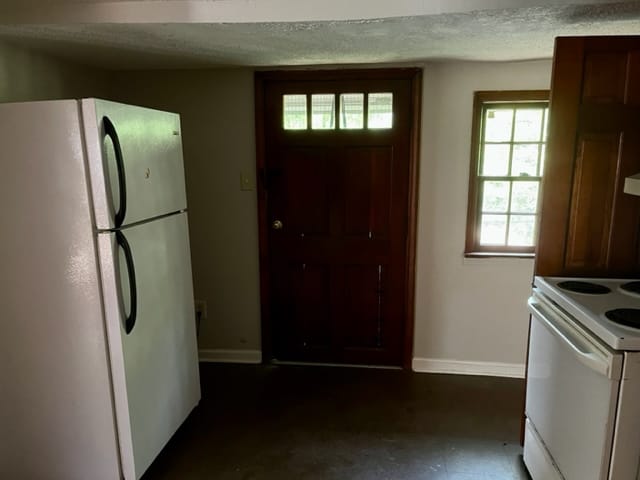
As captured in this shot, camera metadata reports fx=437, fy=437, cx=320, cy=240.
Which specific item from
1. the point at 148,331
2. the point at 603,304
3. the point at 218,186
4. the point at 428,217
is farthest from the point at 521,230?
the point at 148,331

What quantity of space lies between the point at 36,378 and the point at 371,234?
2021 millimetres

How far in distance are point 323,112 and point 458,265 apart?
1.36m

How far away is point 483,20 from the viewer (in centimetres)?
177

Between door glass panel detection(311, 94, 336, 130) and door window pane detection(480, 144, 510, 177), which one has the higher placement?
door glass panel detection(311, 94, 336, 130)

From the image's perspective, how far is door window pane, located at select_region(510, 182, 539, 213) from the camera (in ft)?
9.25

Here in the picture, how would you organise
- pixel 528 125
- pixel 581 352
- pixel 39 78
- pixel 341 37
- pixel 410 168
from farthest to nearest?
pixel 410 168 < pixel 528 125 < pixel 39 78 < pixel 341 37 < pixel 581 352

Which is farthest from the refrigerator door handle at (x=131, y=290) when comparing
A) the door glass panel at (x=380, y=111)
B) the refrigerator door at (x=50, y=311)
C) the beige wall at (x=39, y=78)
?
the door glass panel at (x=380, y=111)

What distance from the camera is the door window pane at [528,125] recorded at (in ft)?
9.00

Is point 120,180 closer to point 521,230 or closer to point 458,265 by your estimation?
point 458,265

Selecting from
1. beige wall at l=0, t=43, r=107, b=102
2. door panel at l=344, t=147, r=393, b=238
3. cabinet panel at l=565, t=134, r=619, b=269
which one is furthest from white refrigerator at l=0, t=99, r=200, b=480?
cabinet panel at l=565, t=134, r=619, b=269

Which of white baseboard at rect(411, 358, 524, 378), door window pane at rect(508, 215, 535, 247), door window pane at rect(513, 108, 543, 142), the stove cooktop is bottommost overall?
white baseboard at rect(411, 358, 524, 378)

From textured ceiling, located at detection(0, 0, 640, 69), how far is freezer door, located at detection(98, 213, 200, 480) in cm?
87

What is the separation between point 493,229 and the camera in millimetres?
2906

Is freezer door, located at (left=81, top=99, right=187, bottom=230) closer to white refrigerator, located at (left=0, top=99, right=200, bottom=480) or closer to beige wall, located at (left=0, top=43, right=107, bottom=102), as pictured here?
white refrigerator, located at (left=0, top=99, right=200, bottom=480)
